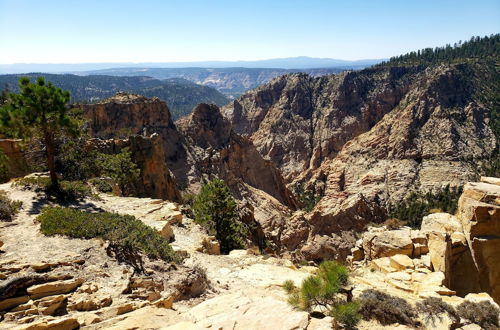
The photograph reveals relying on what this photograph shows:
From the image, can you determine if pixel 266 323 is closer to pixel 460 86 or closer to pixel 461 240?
pixel 461 240

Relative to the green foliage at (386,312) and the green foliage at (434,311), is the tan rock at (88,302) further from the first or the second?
the green foliage at (434,311)

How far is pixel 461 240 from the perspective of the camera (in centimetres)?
1811

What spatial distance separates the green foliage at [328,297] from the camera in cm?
898

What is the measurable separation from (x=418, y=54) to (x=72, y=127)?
153060 millimetres

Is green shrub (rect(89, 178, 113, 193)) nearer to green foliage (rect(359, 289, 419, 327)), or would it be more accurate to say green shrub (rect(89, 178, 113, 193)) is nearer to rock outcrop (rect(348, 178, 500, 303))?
rock outcrop (rect(348, 178, 500, 303))

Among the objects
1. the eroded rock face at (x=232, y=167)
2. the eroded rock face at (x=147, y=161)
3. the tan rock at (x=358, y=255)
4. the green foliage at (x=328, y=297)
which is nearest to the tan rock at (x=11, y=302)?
the green foliage at (x=328, y=297)

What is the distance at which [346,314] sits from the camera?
29.6 ft

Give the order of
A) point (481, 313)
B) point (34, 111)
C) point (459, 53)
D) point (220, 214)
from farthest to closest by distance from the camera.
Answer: point (459, 53) → point (220, 214) → point (34, 111) → point (481, 313)

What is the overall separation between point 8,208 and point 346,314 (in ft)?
48.1

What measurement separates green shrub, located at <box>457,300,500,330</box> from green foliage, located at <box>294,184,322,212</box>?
2697 inches

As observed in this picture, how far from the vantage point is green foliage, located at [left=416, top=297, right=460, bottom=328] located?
10.5 meters

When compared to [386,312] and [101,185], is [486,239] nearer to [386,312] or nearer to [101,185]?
[386,312]

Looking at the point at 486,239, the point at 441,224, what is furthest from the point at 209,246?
the point at 486,239

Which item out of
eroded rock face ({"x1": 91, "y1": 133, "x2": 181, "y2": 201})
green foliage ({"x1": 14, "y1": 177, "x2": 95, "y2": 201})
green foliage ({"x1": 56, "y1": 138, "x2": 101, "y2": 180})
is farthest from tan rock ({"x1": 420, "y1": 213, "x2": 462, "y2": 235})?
eroded rock face ({"x1": 91, "y1": 133, "x2": 181, "y2": 201})
